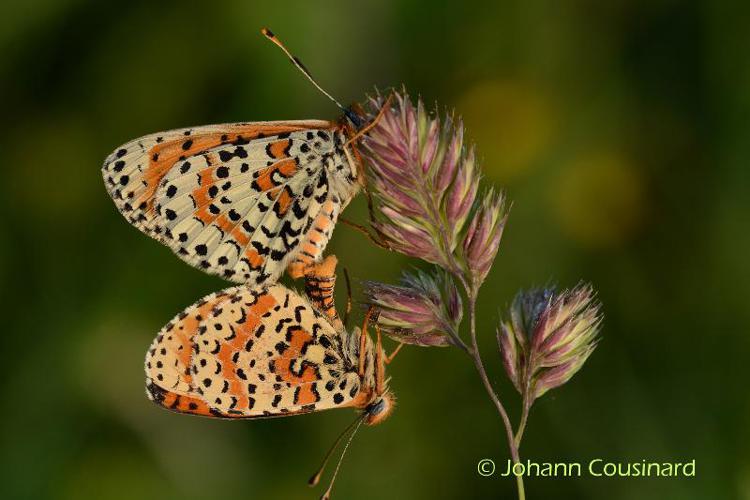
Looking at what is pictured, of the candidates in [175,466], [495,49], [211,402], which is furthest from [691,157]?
[175,466]

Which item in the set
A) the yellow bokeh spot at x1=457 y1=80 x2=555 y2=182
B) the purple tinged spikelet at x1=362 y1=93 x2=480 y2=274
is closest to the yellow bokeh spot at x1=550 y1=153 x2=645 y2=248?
the yellow bokeh spot at x1=457 y1=80 x2=555 y2=182

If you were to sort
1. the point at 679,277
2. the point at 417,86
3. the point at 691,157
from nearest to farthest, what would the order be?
the point at 679,277 → the point at 691,157 → the point at 417,86

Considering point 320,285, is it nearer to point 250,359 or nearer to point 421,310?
point 250,359

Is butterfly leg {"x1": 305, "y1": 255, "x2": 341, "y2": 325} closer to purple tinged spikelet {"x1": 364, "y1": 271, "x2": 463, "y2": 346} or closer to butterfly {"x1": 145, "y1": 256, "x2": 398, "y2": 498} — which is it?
butterfly {"x1": 145, "y1": 256, "x2": 398, "y2": 498}

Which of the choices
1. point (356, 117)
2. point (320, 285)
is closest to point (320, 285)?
point (320, 285)

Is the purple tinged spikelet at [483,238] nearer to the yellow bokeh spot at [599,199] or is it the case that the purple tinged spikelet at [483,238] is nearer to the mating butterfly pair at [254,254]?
the mating butterfly pair at [254,254]

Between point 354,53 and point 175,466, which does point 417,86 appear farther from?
point 175,466

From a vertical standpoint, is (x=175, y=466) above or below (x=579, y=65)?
below
